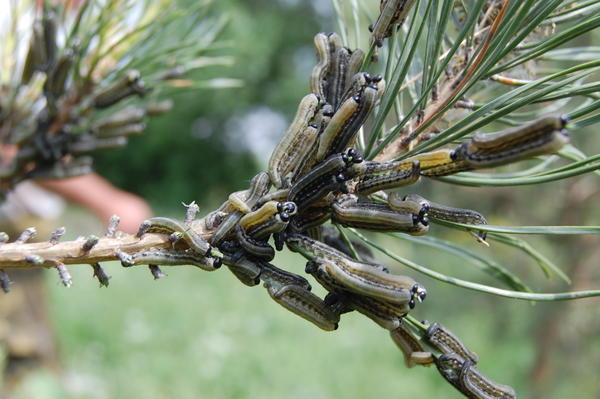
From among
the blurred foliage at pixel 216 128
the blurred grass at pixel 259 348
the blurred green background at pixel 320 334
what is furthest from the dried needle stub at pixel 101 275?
the blurred foliage at pixel 216 128

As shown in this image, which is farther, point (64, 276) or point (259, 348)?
point (259, 348)

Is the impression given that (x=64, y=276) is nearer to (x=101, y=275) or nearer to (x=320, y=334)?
(x=101, y=275)

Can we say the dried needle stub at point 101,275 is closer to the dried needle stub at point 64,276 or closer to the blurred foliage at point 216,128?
the dried needle stub at point 64,276

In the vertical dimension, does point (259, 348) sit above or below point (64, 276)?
below

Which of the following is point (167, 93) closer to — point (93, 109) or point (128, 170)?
point (93, 109)

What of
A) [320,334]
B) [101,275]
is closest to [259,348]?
[320,334]

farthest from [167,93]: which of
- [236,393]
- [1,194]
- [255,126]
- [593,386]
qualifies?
[255,126]

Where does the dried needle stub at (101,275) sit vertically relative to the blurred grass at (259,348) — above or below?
above
